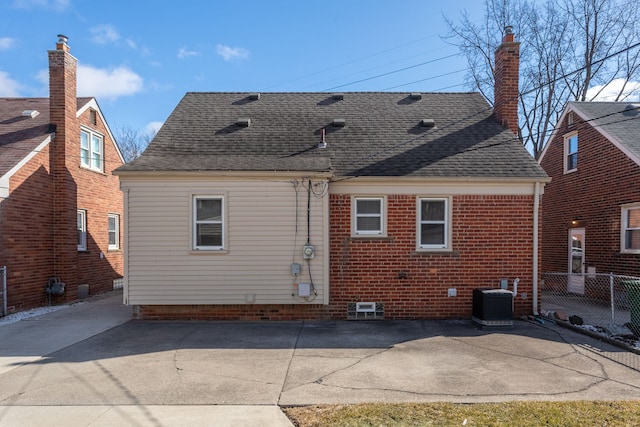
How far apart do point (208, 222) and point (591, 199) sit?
1220 centimetres

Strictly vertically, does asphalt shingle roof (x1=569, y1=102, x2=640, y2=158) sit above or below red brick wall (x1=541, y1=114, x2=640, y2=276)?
above

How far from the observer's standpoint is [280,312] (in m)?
8.80

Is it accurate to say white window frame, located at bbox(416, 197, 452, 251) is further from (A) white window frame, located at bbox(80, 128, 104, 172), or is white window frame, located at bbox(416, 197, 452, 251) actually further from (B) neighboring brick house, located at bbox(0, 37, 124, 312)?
(A) white window frame, located at bbox(80, 128, 104, 172)

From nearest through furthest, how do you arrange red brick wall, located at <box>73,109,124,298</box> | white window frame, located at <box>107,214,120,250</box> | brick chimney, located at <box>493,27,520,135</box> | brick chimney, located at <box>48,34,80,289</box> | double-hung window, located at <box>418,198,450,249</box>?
double-hung window, located at <box>418,198,450,249</box> → brick chimney, located at <box>493,27,520,135</box> → brick chimney, located at <box>48,34,80,289</box> → red brick wall, located at <box>73,109,124,298</box> → white window frame, located at <box>107,214,120,250</box>

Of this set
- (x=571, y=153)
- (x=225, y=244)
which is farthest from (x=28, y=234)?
(x=571, y=153)

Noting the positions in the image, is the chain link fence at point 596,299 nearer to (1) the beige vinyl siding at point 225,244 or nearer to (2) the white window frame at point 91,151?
(1) the beige vinyl siding at point 225,244

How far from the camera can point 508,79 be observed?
10.6 meters

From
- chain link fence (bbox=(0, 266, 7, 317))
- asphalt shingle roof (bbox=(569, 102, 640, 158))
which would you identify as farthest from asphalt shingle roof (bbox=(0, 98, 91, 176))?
asphalt shingle roof (bbox=(569, 102, 640, 158))

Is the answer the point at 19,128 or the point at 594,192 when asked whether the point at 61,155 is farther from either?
the point at 594,192

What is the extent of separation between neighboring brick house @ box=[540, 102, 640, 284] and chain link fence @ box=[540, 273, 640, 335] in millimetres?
340

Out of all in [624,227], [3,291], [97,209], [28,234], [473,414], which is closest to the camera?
[473,414]

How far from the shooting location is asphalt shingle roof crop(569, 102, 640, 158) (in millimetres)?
11023

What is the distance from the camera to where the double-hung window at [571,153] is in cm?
1325

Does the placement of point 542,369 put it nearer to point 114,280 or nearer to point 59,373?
point 59,373
